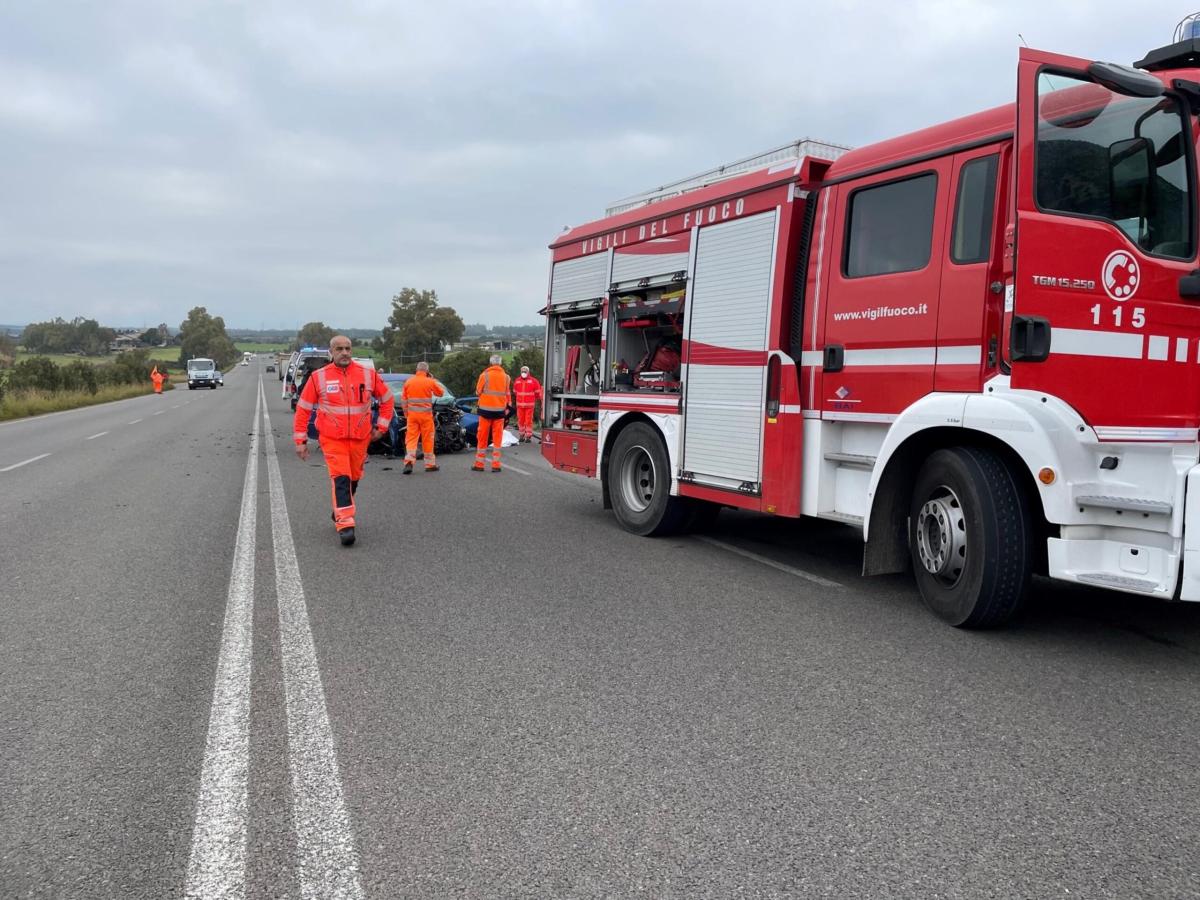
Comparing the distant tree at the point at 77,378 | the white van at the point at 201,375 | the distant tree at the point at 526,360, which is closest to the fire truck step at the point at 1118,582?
the distant tree at the point at 526,360

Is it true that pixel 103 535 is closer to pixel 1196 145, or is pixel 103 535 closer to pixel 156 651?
pixel 156 651

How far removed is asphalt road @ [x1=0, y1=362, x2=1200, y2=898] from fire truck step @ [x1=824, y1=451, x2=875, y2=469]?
2.88 feet

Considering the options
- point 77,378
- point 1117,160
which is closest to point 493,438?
point 1117,160

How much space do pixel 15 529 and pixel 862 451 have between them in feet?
25.3

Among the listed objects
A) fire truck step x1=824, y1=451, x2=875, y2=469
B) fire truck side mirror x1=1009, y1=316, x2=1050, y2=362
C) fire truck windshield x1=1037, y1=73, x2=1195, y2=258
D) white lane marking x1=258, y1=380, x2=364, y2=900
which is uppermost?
fire truck windshield x1=1037, y1=73, x2=1195, y2=258

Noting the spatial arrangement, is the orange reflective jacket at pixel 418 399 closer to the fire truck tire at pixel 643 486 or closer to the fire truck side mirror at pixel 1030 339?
the fire truck tire at pixel 643 486

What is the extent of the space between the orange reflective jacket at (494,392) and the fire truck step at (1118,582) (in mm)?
10096

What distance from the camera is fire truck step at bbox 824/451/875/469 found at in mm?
5875

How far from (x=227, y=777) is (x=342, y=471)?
194 inches

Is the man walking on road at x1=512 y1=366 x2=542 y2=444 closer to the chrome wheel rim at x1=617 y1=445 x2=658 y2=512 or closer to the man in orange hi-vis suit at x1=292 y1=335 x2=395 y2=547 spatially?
the chrome wheel rim at x1=617 y1=445 x2=658 y2=512

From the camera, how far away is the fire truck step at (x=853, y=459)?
5875mm

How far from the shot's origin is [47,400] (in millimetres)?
33156

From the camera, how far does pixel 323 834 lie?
2.85 m

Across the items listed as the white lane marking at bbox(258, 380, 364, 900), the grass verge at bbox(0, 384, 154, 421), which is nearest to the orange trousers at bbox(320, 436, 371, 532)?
the white lane marking at bbox(258, 380, 364, 900)
